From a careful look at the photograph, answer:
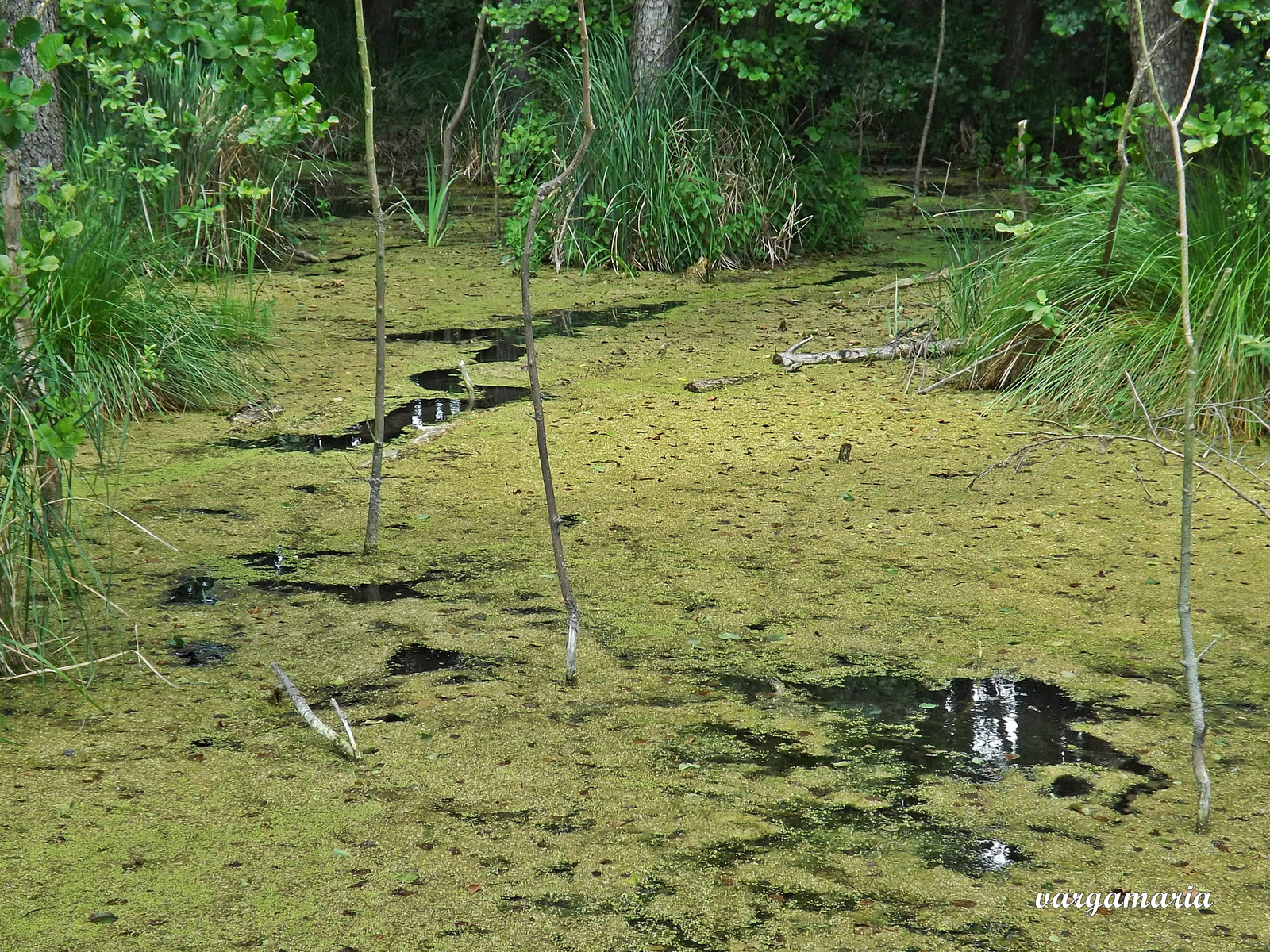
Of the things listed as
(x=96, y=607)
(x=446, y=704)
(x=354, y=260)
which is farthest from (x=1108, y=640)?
(x=354, y=260)

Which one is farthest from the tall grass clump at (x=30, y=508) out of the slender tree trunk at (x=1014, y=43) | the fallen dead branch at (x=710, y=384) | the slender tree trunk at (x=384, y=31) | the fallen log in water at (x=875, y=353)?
the slender tree trunk at (x=384, y=31)

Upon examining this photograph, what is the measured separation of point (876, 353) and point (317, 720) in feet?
9.93

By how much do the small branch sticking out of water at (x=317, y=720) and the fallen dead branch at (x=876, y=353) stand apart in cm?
270

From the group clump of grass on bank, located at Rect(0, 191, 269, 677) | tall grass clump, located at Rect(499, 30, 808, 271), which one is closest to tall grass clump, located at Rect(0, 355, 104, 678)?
clump of grass on bank, located at Rect(0, 191, 269, 677)

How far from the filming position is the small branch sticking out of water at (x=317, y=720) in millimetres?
1923

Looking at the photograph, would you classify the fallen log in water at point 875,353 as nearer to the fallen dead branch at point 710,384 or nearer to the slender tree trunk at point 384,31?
the fallen dead branch at point 710,384

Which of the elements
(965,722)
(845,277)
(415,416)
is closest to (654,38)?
(845,277)

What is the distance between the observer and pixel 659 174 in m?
5.60

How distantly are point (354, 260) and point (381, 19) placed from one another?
20.0 ft

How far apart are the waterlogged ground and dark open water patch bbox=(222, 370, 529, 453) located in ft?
0.11

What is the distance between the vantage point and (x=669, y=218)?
5.70m

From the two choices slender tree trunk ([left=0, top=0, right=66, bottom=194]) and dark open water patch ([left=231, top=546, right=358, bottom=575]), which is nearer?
dark open water patch ([left=231, top=546, right=358, bottom=575])

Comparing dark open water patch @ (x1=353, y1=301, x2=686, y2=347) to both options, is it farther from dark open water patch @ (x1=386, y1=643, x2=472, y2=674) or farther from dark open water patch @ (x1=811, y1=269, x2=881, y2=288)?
dark open water patch @ (x1=386, y1=643, x2=472, y2=674)

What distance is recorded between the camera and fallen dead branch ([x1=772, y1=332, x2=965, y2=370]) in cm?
439
